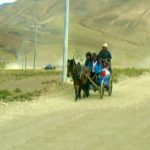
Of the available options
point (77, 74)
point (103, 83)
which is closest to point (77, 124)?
point (77, 74)

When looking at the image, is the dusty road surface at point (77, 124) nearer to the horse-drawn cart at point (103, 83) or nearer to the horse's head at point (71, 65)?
the horse-drawn cart at point (103, 83)

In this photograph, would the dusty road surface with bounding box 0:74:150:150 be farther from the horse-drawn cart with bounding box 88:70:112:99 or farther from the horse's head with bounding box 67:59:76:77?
the horse's head with bounding box 67:59:76:77

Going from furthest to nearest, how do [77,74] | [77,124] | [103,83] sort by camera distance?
1. [103,83]
2. [77,74]
3. [77,124]

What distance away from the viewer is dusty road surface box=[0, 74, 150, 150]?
1250 cm

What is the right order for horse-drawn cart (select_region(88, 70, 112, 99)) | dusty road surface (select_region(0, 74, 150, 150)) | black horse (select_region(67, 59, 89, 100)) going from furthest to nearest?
horse-drawn cart (select_region(88, 70, 112, 99)) → black horse (select_region(67, 59, 89, 100)) → dusty road surface (select_region(0, 74, 150, 150))

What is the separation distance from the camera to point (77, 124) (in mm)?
15406

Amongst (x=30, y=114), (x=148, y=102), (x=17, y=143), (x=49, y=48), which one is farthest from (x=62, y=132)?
(x=49, y=48)

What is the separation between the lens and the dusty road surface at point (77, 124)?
12500 mm

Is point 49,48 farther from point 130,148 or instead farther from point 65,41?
point 130,148

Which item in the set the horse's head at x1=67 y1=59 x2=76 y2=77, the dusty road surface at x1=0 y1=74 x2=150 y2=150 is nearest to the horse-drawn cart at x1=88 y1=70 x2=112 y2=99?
the dusty road surface at x1=0 y1=74 x2=150 y2=150

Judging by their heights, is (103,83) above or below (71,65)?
below

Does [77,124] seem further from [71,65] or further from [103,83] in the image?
[103,83]

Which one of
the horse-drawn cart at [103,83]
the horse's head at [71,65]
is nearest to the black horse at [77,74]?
the horse's head at [71,65]

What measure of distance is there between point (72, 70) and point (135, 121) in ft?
21.3
